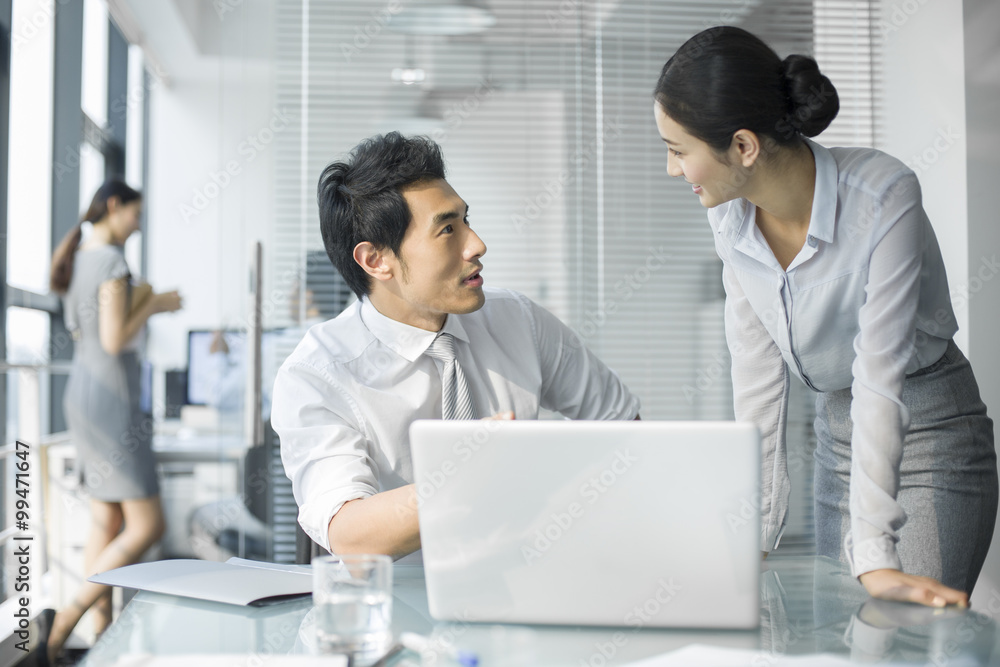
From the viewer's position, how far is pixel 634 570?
73cm

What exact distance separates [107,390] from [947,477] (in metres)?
2.60

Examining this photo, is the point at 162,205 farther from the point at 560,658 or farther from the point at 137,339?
the point at 560,658

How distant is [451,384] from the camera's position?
1.45m

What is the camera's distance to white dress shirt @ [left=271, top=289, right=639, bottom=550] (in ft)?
4.07

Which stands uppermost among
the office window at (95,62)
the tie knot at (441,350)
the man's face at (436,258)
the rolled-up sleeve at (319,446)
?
the office window at (95,62)

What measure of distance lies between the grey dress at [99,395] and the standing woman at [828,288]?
228cm

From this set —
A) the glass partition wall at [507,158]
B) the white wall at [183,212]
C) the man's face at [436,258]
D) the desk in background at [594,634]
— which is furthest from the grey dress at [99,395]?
the desk in background at [594,634]

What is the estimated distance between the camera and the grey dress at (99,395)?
2.86 meters

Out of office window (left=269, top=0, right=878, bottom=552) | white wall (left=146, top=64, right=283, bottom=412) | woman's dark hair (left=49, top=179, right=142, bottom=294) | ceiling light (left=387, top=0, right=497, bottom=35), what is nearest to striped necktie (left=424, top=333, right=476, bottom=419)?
office window (left=269, top=0, right=878, bottom=552)

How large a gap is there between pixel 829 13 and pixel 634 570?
9.21 feet

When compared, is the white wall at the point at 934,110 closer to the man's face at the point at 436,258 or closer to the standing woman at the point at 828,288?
the standing woman at the point at 828,288

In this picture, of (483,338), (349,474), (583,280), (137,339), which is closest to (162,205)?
(137,339)

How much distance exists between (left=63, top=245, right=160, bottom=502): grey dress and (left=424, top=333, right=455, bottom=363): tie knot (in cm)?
185

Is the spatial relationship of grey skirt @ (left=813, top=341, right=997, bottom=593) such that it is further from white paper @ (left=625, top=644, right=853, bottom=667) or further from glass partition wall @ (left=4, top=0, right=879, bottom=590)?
glass partition wall @ (left=4, top=0, right=879, bottom=590)
